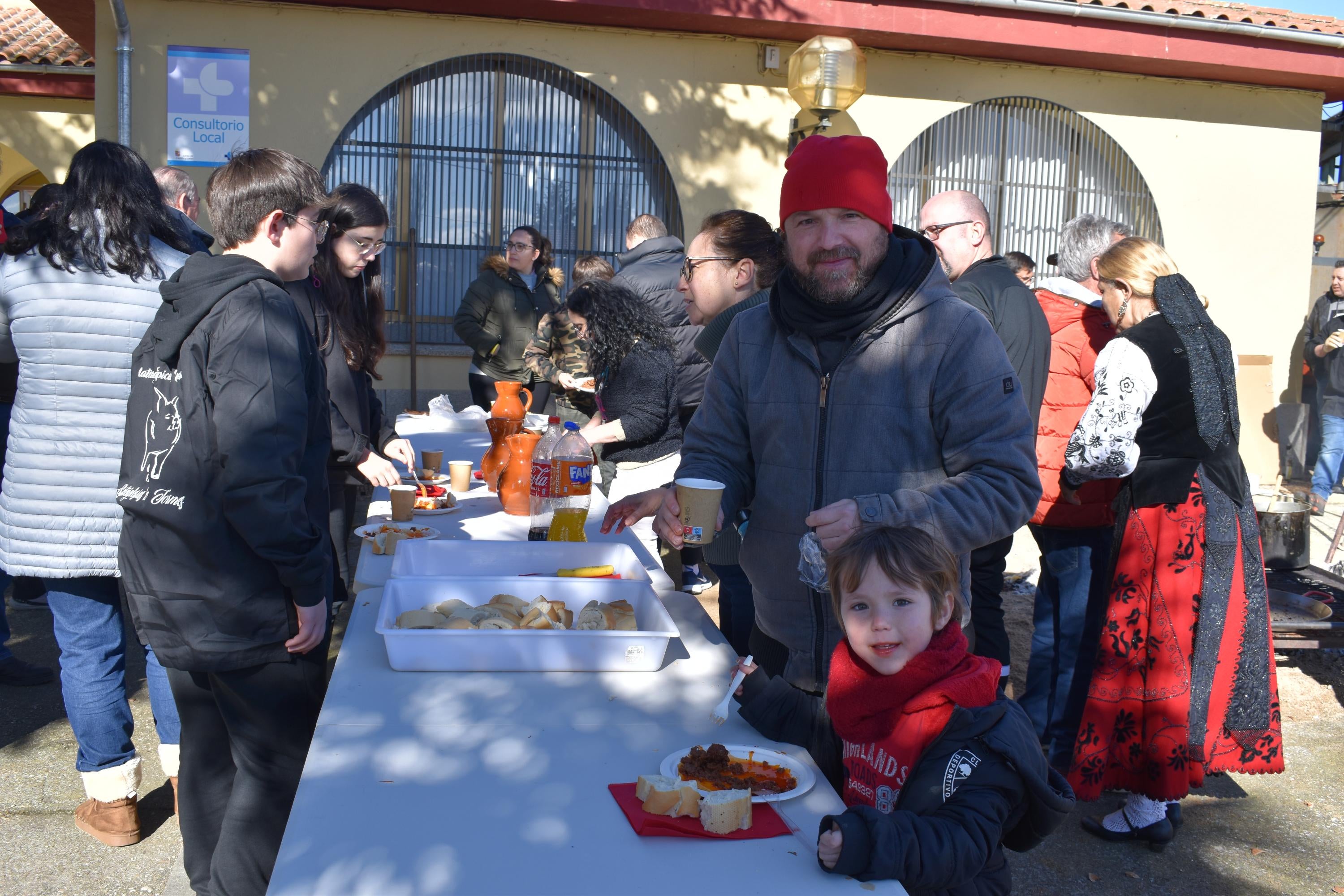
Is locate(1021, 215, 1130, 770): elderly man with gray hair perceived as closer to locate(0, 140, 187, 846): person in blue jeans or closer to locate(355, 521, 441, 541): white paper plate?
locate(355, 521, 441, 541): white paper plate

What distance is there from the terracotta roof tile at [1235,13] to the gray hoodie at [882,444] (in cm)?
815

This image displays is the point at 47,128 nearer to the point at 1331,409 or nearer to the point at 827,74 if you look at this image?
the point at 827,74

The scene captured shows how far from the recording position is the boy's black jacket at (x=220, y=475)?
203 cm

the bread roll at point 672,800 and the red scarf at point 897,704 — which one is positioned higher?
the red scarf at point 897,704

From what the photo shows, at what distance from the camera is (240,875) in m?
2.18

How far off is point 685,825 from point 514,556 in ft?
4.24

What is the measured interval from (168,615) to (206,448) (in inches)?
14.0

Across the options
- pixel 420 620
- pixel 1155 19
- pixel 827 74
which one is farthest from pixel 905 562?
pixel 1155 19

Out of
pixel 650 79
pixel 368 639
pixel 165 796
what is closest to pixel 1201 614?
pixel 368 639

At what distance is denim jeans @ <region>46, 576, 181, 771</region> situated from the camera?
116 inches

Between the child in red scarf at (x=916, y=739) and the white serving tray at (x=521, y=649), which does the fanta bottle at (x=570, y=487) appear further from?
the child in red scarf at (x=916, y=739)

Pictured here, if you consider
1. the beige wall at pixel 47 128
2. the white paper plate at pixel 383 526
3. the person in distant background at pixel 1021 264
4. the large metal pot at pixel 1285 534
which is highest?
the beige wall at pixel 47 128

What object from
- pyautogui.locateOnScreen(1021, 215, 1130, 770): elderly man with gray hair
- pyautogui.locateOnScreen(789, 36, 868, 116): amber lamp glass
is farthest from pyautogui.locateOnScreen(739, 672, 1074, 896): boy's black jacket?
pyautogui.locateOnScreen(789, 36, 868, 116): amber lamp glass

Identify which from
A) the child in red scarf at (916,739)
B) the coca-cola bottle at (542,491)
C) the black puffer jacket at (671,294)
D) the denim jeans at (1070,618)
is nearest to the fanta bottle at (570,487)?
the coca-cola bottle at (542,491)
